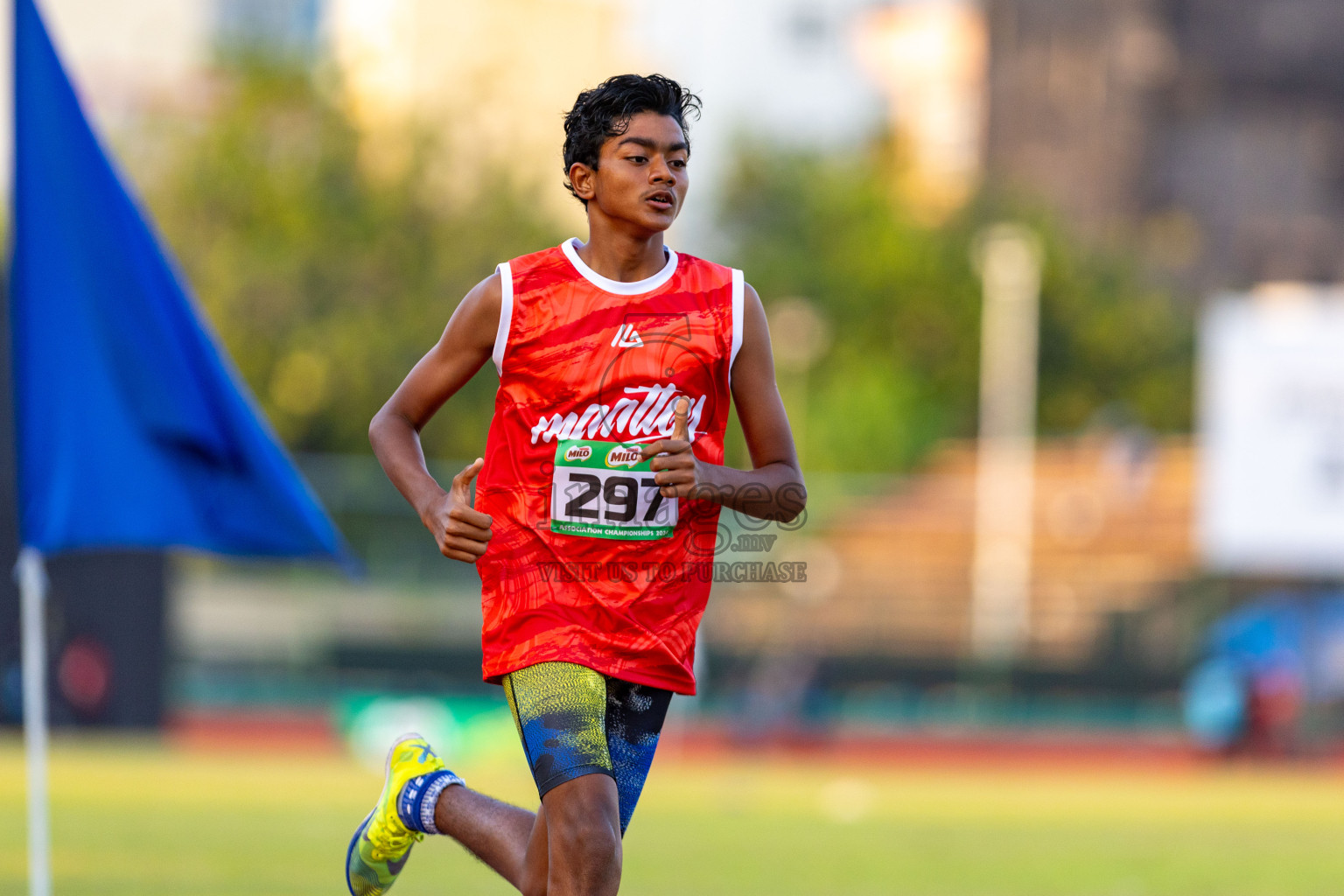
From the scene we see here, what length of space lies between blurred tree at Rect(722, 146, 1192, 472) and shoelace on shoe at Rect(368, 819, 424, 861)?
48.3m

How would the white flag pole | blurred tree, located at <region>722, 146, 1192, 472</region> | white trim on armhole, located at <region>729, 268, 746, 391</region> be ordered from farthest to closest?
blurred tree, located at <region>722, 146, 1192, 472</region> < the white flag pole < white trim on armhole, located at <region>729, 268, 746, 391</region>

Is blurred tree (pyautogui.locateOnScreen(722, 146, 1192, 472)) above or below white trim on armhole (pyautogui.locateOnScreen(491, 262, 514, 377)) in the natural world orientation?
above

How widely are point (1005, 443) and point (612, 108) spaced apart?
40047 mm

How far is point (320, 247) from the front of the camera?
4219 cm

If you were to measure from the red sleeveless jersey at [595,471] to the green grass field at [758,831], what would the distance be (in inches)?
178

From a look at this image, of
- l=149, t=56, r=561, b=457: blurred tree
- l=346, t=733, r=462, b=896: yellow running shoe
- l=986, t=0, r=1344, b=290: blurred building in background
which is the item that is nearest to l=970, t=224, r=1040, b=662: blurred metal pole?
l=986, t=0, r=1344, b=290: blurred building in background

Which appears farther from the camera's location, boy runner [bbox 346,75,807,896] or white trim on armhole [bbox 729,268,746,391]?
white trim on armhole [bbox 729,268,746,391]

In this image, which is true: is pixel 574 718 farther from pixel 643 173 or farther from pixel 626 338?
pixel 643 173

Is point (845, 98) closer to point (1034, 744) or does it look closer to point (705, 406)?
point (1034, 744)

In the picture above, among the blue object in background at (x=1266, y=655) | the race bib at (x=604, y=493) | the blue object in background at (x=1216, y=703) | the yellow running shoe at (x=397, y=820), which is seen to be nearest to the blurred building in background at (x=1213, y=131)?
the blue object in background at (x=1266, y=655)

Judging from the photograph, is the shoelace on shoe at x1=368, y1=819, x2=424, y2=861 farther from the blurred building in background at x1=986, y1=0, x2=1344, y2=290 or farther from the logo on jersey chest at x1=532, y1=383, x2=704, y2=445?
the blurred building in background at x1=986, y1=0, x2=1344, y2=290

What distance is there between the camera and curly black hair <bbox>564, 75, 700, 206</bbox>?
519 cm

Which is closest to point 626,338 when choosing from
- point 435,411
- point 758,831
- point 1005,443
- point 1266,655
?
point 435,411

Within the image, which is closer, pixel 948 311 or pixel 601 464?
pixel 601 464
